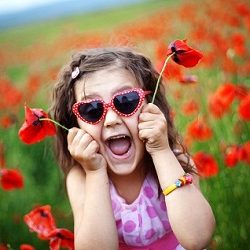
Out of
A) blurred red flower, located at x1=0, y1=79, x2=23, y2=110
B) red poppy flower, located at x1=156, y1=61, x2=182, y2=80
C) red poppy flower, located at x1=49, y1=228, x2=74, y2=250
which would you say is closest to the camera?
red poppy flower, located at x1=49, y1=228, x2=74, y2=250

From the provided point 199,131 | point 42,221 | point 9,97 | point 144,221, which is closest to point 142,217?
point 144,221

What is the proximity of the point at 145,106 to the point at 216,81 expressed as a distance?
61.9 inches

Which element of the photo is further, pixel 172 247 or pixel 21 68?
pixel 21 68

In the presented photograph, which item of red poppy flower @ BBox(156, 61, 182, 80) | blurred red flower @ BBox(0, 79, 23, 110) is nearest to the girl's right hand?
red poppy flower @ BBox(156, 61, 182, 80)

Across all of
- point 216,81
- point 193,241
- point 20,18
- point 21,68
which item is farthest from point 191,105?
point 20,18

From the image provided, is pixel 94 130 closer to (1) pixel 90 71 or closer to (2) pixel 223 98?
(1) pixel 90 71

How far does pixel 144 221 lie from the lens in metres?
2.09

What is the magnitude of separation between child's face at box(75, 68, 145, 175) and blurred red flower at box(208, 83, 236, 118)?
25.3 inches

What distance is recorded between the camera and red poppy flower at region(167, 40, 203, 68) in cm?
202

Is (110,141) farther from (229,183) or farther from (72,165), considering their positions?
(229,183)

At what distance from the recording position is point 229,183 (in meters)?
2.73

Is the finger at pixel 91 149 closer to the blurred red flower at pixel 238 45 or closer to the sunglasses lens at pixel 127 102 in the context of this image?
the sunglasses lens at pixel 127 102

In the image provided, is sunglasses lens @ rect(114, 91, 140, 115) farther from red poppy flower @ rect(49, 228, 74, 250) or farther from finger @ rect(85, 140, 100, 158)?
red poppy flower @ rect(49, 228, 74, 250)

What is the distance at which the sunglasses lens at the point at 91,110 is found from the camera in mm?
1971
